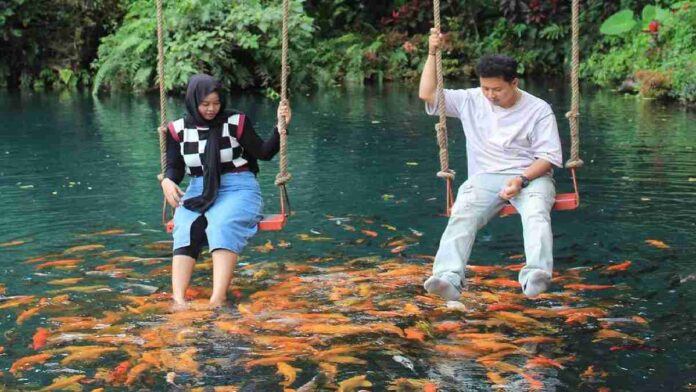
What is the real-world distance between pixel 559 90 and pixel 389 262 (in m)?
14.6

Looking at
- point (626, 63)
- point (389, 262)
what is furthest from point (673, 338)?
point (626, 63)

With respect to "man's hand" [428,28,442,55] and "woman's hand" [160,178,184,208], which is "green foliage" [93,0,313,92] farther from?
"man's hand" [428,28,442,55]

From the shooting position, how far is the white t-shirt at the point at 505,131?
621 centimetres

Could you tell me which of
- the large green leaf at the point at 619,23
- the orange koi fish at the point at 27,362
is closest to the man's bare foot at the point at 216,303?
the orange koi fish at the point at 27,362

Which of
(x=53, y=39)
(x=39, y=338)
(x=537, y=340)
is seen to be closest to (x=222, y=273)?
(x=39, y=338)

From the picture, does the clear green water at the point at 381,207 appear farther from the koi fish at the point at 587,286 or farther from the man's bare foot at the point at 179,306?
the man's bare foot at the point at 179,306

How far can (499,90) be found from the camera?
6109mm

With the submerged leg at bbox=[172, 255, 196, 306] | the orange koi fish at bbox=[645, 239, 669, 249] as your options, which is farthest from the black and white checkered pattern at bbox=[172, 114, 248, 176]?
the orange koi fish at bbox=[645, 239, 669, 249]

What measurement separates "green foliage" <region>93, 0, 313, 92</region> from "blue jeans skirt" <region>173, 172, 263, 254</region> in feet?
47.6

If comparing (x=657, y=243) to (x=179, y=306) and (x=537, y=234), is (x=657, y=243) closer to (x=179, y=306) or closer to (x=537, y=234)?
(x=537, y=234)

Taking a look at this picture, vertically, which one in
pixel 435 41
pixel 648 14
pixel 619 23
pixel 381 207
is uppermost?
pixel 648 14

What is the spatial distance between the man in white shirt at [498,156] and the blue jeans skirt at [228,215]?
1.21 m

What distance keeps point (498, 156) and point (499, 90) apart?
0.43 metres

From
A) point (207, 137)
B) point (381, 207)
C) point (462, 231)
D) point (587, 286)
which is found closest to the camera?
point (462, 231)
